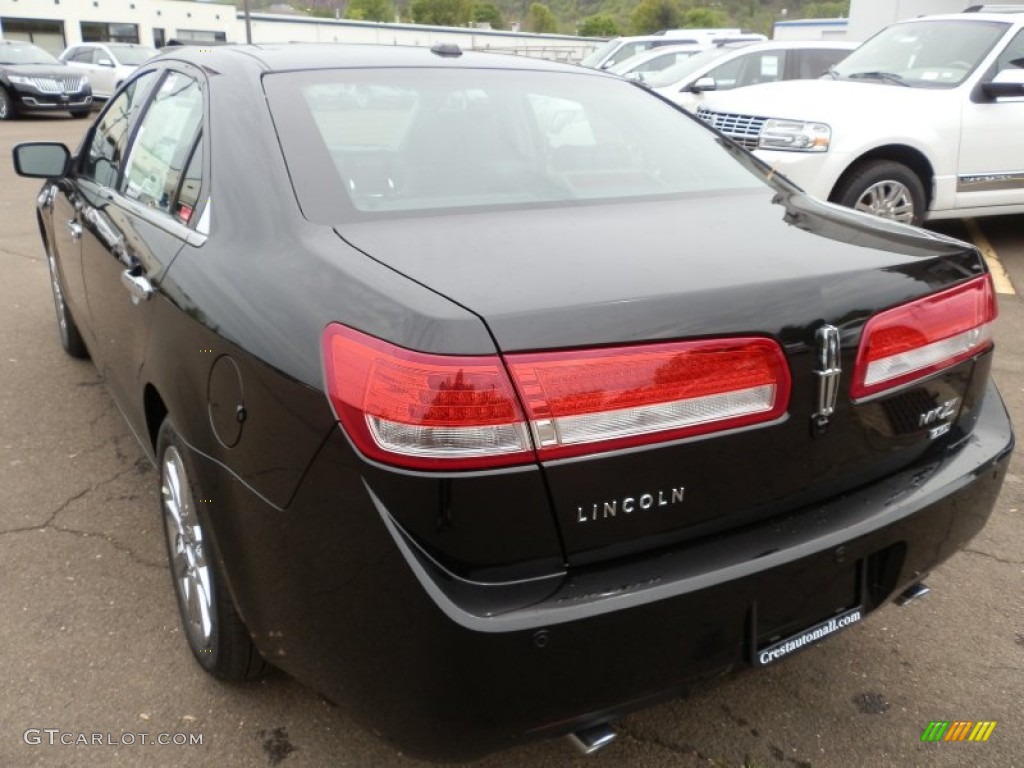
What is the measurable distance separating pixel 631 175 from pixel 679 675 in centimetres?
144

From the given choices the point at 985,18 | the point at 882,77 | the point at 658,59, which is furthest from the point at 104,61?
the point at 985,18

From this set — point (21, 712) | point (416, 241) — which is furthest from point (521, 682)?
point (21, 712)

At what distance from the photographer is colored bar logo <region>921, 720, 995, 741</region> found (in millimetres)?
2273

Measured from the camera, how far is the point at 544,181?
2477 millimetres

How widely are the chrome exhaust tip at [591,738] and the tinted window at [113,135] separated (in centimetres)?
250

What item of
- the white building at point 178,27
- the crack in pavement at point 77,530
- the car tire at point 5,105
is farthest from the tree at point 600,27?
the crack in pavement at point 77,530

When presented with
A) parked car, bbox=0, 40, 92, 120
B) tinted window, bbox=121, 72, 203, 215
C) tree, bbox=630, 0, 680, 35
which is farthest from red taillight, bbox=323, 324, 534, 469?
tree, bbox=630, 0, 680, 35

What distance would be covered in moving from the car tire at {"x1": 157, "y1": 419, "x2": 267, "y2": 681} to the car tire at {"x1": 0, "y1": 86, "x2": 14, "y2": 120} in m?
18.9

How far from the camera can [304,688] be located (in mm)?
2432

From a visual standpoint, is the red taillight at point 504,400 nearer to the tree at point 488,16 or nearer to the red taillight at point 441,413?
the red taillight at point 441,413

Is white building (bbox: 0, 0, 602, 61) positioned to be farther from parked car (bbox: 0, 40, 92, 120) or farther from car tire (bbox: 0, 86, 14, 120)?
car tire (bbox: 0, 86, 14, 120)

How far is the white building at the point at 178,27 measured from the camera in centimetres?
5062

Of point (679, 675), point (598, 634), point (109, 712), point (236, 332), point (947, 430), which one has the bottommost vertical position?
point (109, 712)

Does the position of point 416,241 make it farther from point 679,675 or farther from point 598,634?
point 679,675
